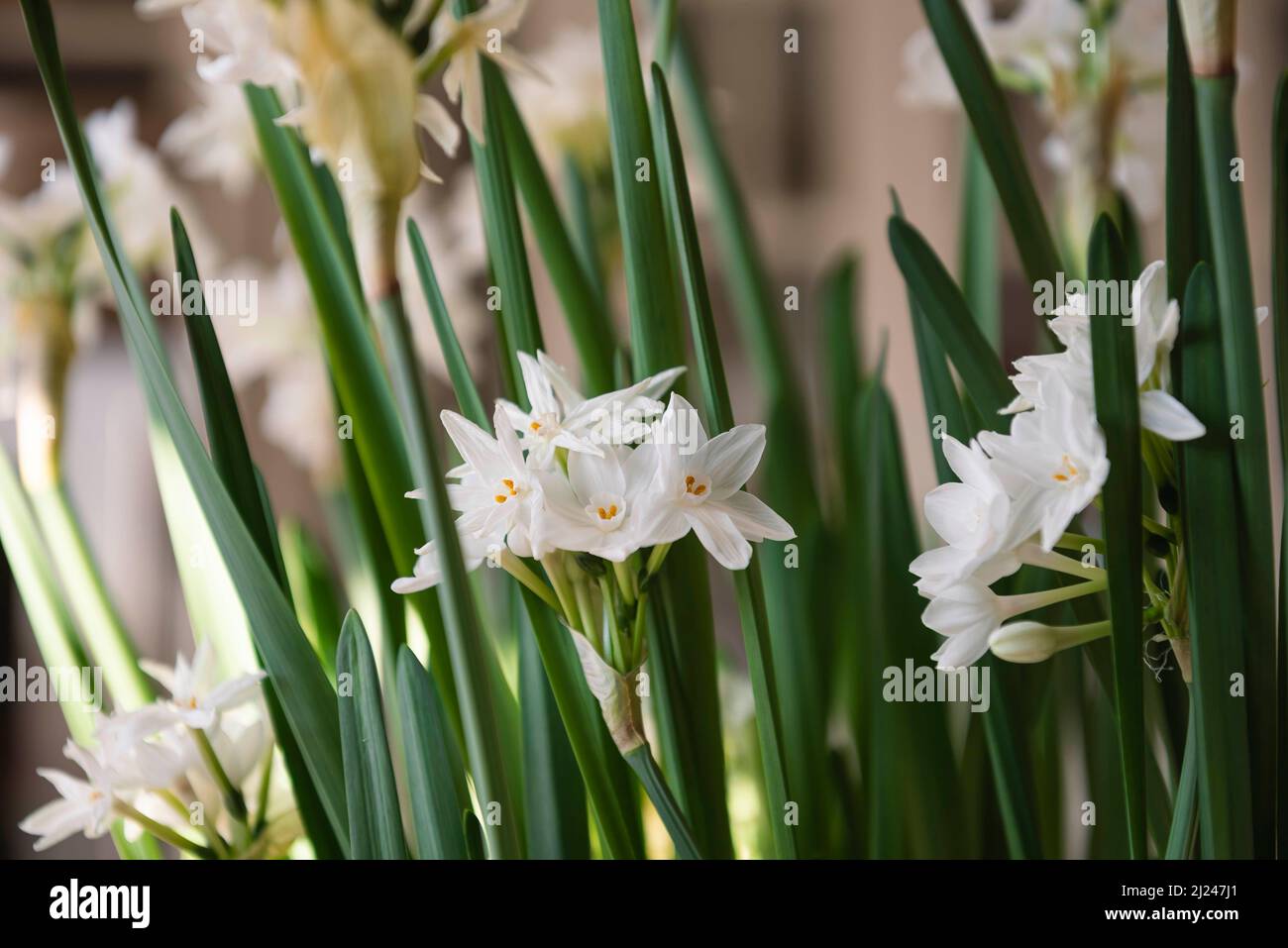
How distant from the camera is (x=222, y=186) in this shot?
0.73m

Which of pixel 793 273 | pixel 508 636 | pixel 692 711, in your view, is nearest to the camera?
pixel 692 711

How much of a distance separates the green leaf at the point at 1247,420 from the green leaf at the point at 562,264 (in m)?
0.27

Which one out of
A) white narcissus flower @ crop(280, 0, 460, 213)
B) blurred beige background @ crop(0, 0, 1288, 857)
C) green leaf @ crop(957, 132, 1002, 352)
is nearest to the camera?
white narcissus flower @ crop(280, 0, 460, 213)

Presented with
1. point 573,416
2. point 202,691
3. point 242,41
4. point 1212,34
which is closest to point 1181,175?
point 1212,34

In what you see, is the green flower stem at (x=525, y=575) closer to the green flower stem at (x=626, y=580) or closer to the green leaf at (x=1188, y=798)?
the green flower stem at (x=626, y=580)

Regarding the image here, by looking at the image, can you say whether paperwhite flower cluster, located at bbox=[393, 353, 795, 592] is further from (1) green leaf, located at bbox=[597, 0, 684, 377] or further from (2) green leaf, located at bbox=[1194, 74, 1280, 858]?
(2) green leaf, located at bbox=[1194, 74, 1280, 858]

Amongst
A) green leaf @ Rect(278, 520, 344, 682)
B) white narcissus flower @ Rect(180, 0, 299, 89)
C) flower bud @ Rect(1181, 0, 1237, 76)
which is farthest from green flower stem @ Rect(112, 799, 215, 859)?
flower bud @ Rect(1181, 0, 1237, 76)

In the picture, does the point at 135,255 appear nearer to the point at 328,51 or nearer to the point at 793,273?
the point at 328,51

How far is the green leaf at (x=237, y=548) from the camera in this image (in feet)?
1.25

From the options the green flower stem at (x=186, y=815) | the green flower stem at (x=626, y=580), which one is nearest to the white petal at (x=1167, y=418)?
the green flower stem at (x=626, y=580)

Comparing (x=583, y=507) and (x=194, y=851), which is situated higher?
(x=583, y=507)

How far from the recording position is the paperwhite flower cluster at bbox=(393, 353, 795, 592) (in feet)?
1.19
